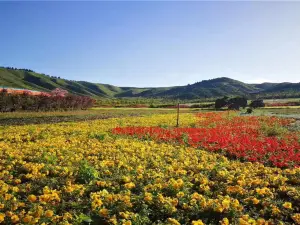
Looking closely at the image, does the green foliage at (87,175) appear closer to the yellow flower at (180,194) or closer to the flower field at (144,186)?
the flower field at (144,186)

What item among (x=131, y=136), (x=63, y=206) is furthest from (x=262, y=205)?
(x=131, y=136)

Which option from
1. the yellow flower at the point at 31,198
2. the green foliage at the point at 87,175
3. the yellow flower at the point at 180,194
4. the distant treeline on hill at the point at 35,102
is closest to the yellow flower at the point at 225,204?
the yellow flower at the point at 180,194

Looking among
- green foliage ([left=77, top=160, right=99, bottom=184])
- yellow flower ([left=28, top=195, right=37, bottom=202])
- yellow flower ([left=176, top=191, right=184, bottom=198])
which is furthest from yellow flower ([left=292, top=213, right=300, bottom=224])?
yellow flower ([left=28, top=195, right=37, bottom=202])

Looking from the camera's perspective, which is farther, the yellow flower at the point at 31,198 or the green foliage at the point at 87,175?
the green foliage at the point at 87,175

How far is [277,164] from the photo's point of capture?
10859 mm

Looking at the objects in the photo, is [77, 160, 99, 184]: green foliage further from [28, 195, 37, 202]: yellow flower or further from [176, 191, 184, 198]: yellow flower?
[176, 191, 184, 198]: yellow flower

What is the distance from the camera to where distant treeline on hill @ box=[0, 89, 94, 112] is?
34.4 metres

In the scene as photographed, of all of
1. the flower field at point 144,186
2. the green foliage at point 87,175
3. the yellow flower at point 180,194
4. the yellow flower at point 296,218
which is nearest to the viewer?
the yellow flower at point 296,218

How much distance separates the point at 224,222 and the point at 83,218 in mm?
3022

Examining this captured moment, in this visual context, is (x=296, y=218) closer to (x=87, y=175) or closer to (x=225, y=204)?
(x=225, y=204)

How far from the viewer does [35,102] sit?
3847 cm

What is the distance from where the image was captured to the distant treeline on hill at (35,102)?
34406 millimetres

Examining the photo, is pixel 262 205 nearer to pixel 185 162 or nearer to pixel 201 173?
pixel 201 173

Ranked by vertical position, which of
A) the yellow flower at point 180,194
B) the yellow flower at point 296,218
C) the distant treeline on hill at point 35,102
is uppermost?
the distant treeline on hill at point 35,102
